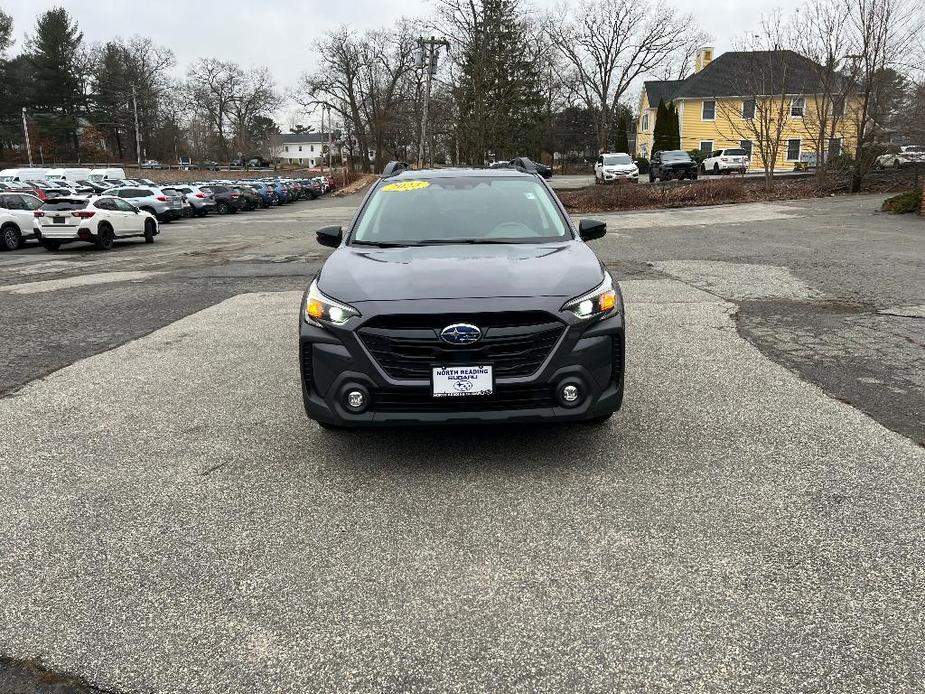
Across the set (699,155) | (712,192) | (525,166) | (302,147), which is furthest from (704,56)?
(302,147)

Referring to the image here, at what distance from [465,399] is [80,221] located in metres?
18.5

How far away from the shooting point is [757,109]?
3272 cm

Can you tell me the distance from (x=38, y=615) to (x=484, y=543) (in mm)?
1865

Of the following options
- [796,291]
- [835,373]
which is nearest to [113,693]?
[835,373]

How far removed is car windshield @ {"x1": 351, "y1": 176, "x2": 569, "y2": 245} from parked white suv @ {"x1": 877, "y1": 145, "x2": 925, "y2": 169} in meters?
28.2

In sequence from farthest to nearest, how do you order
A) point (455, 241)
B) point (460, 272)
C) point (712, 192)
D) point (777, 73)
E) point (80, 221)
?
point (777, 73), point (712, 192), point (80, 221), point (455, 241), point (460, 272)

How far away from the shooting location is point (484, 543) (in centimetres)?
333

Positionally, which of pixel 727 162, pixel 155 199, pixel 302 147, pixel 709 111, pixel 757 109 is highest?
pixel 302 147

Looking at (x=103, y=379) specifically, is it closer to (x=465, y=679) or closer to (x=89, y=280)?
(x=465, y=679)

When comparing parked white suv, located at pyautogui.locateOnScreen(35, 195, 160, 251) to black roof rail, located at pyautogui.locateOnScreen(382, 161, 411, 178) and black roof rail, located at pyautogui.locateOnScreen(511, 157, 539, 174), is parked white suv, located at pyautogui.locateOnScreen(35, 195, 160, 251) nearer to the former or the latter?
black roof rail, located at pyautogui.locateOnScreen(382, 161, 411, 178)

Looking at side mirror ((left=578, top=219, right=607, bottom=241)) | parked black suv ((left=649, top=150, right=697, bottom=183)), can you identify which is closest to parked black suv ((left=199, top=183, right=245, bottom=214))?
parked black suv ((left=649, top=150, right=697, bottom=183))

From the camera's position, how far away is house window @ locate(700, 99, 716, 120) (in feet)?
192

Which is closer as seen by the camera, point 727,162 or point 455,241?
point 455,241

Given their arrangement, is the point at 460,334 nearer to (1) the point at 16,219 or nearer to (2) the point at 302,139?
(1) the point at 16,219
